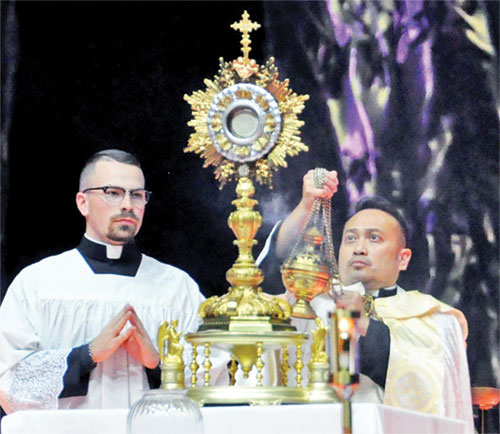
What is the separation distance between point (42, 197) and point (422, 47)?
192cm

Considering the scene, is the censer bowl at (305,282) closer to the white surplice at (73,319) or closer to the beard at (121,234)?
→ the white surplice at (73,319)

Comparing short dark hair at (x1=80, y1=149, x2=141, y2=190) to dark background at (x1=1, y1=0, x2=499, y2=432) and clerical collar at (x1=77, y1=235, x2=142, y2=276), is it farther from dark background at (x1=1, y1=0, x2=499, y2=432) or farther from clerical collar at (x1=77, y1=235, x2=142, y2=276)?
clerical collar at (x1=77, y1=235, x2=142, y2=276)

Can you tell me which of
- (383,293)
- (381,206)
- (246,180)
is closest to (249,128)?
(246,180)

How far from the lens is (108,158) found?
5.81m

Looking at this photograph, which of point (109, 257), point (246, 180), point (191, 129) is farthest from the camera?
point (191, 129)

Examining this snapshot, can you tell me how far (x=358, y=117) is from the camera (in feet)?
20.2

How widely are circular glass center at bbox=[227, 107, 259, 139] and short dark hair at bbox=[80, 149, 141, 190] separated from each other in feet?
5.08

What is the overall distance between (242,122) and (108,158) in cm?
164

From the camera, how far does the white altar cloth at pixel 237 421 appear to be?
142 inches

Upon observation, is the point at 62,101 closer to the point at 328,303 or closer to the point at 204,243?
the point at 204,243

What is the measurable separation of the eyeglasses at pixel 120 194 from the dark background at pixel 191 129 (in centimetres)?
24

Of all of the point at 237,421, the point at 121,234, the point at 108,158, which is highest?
the point at 108,158

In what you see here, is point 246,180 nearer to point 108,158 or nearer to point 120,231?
point 120,231

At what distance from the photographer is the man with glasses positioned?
507cm
